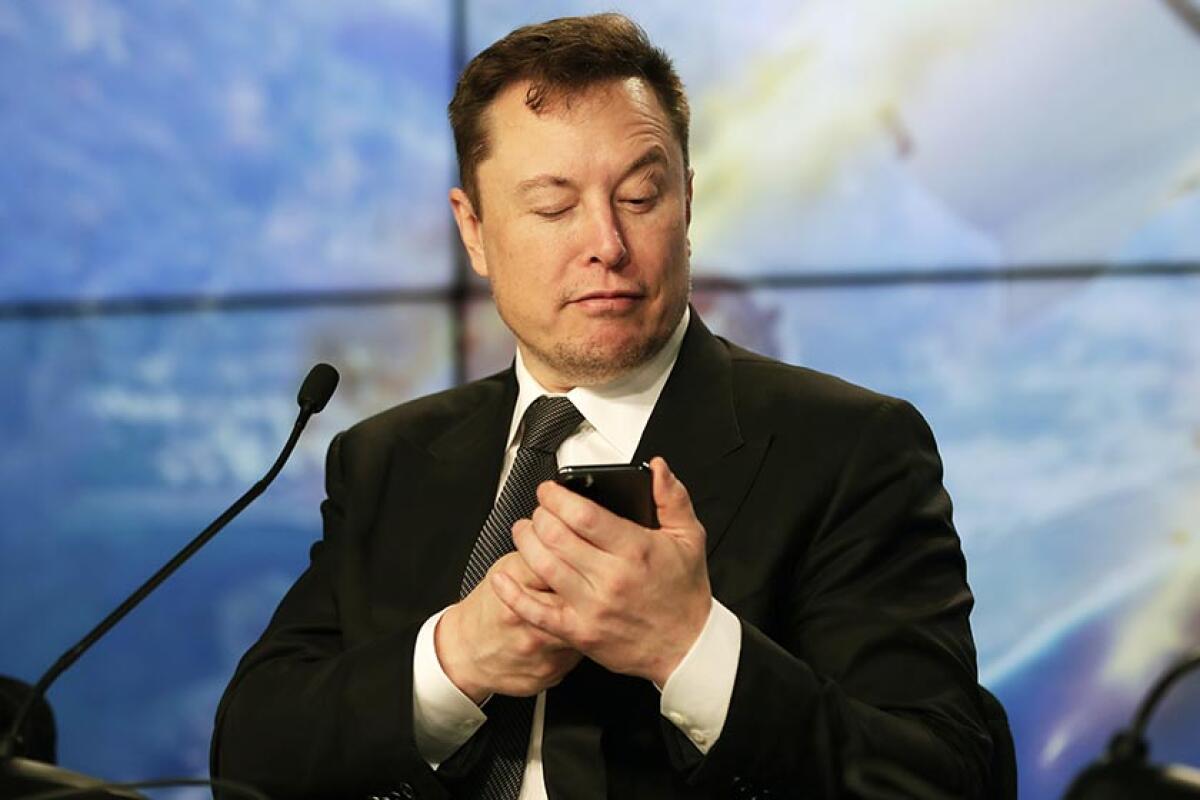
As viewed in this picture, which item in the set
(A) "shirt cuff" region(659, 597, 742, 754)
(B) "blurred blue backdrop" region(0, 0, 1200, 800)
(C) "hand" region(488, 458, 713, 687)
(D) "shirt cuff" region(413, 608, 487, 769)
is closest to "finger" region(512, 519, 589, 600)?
(C) "hand" region(488, 458, 713, 687)

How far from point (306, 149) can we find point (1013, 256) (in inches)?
58.8

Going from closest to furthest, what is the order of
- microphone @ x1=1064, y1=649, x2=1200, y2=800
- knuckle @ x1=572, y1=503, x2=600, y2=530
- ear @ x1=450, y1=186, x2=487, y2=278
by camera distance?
microphone @ x1=1064, y1=649, x2=1200, y2=800 < knuckle @ x1=572, y1=503, x2=600, y2=530 < ear @ x1=450, y1=186, x2=487, y2=278

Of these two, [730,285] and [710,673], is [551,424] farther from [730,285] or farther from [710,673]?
[730,285]

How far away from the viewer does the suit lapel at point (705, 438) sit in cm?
186

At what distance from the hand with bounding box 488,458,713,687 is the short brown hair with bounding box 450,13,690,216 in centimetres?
62

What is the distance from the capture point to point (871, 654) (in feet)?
5.76

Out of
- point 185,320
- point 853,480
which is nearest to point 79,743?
point 185,320

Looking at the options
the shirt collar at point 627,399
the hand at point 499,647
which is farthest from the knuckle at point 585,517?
the shirt collar at point 627,399

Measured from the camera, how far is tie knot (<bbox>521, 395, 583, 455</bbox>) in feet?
6.44

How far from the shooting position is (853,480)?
1.86 m

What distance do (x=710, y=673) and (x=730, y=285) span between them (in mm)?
1995

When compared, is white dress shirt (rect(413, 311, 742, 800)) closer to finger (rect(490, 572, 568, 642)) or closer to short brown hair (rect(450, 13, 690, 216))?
finger (rect(490, 572, 568, 642))

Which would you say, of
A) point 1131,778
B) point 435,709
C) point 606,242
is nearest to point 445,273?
point 606,242

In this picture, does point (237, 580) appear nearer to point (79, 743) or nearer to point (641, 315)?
point (79, 743)
